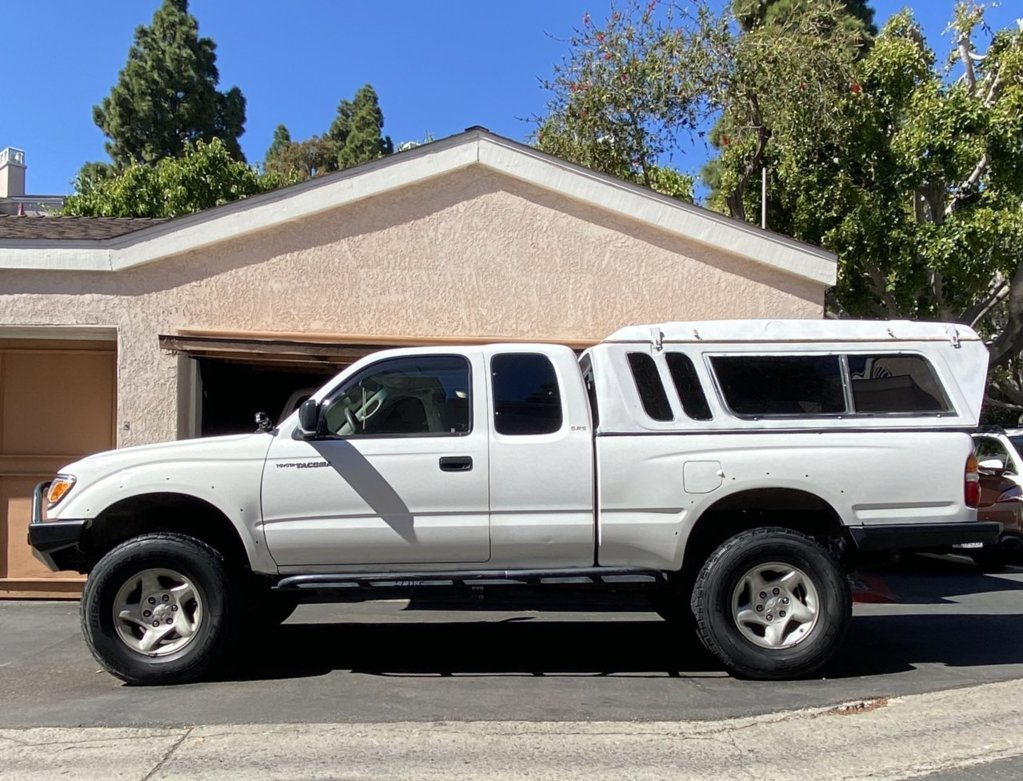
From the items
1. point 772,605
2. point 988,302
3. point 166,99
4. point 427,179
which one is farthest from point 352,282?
point 166,99

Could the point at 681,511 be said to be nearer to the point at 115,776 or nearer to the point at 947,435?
the point at 947,435

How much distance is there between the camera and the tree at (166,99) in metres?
30.1

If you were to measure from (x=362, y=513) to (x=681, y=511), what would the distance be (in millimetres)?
2005

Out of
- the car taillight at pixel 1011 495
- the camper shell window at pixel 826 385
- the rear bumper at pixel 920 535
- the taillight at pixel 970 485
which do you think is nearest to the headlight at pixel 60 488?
the camper shell window at pixel 826 385

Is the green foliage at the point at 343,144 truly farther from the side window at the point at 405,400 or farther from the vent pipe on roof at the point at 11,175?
the side window at the point at 405,400

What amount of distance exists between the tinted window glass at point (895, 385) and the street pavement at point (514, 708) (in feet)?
5.87

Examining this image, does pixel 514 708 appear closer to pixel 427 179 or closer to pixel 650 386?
pixel 650 386

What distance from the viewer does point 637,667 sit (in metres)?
6.54

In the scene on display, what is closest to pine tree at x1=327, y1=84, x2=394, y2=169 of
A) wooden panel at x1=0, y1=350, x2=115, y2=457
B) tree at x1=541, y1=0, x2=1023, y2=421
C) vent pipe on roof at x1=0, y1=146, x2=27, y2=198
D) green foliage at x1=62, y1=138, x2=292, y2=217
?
vent pipe on roof at x1=0, y1=146, x2=27, y2=198

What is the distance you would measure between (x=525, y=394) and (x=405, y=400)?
0.78 meters

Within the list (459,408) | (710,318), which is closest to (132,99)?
(710,318)

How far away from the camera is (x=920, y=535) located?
591 cm

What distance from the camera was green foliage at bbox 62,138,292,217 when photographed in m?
20.2

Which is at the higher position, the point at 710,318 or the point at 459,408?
the point at 710,318
